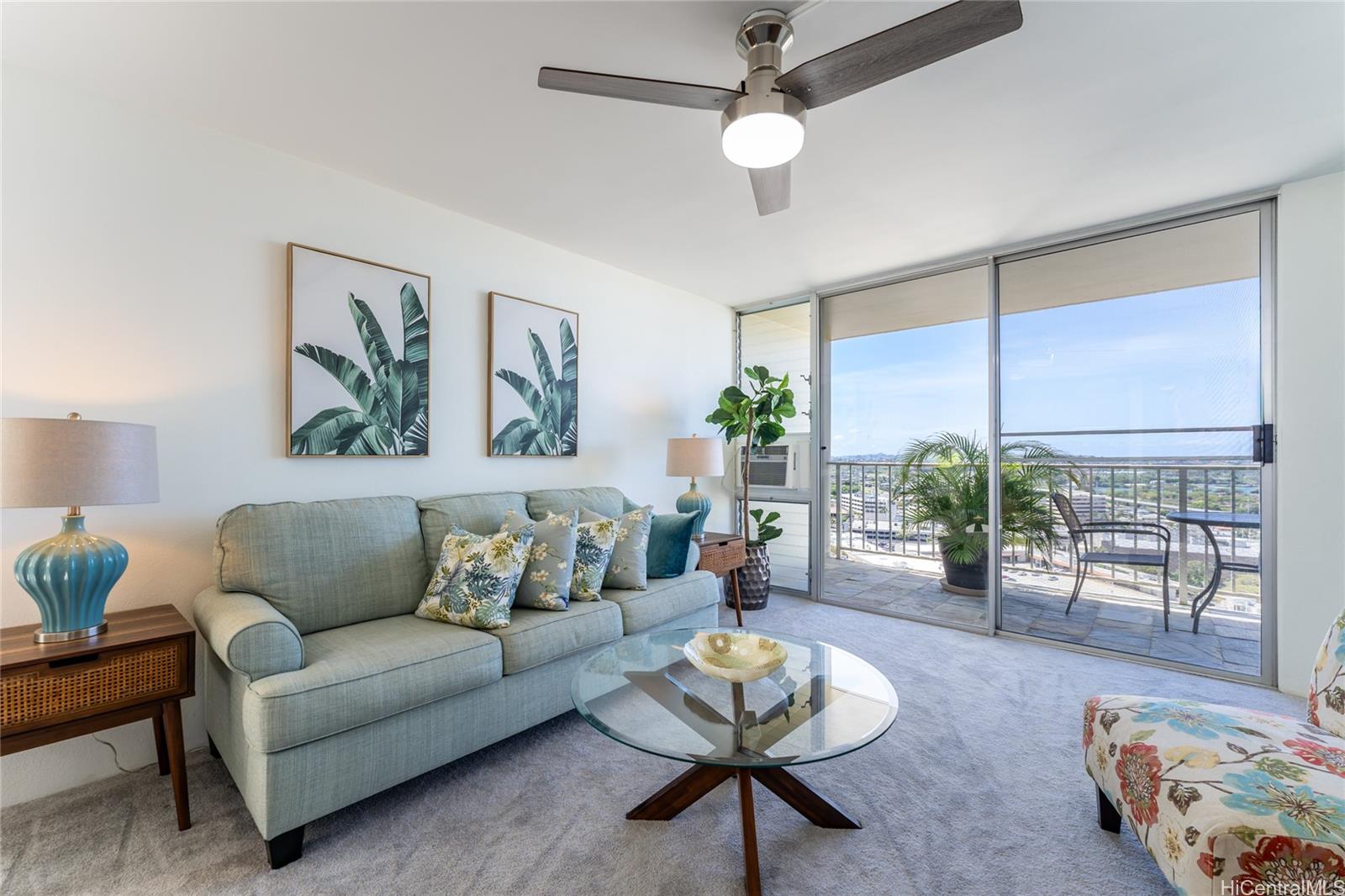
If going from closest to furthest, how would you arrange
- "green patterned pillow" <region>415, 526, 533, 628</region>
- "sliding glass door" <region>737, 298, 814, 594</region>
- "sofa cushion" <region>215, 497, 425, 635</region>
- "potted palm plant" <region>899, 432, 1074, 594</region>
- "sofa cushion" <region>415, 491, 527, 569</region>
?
"sofa cushion" <region>215, 497, 425, 635</region>
"green patterned pillow" <region>415, 526, 533, 628</region>
"sofa cushion" <region>415, 491, 527, 569</region>
"potted palm plant" <region>899, 432, 1074, 594</region>
"sliding glass door" <region>737, 298, 814, 594</region>

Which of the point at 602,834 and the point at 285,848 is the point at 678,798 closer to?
the point at 602,834

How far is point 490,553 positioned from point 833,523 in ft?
9.81

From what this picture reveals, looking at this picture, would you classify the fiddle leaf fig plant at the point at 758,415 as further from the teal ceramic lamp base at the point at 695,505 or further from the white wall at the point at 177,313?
the white wall at the point at 177,313

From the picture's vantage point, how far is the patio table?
9.54 ft

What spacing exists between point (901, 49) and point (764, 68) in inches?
15.5

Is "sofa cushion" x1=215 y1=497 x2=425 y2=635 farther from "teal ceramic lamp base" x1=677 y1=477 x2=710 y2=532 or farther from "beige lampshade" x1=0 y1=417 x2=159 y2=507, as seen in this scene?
"teal ceramic lamp base" x1=677 y1=477 x2=710 y2=532

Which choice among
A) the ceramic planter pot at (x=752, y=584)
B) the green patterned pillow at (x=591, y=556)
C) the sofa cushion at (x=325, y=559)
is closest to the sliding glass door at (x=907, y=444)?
the ceramic planter pot at (x=752, y=584)

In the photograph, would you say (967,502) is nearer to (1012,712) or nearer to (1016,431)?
(1016,431)

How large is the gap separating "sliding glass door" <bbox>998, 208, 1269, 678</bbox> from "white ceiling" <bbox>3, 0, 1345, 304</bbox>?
15.5 inches

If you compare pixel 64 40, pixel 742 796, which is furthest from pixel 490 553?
pixel 64 40

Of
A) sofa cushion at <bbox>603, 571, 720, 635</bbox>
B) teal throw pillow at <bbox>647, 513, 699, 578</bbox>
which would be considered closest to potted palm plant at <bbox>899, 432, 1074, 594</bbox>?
sofa cushion at <bbox>603, 571, 720, 635</bbox>

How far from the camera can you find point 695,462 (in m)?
3.90

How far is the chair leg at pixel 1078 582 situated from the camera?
3375 millimetres

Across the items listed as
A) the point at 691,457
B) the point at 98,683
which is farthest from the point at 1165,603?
the point at 98,683
